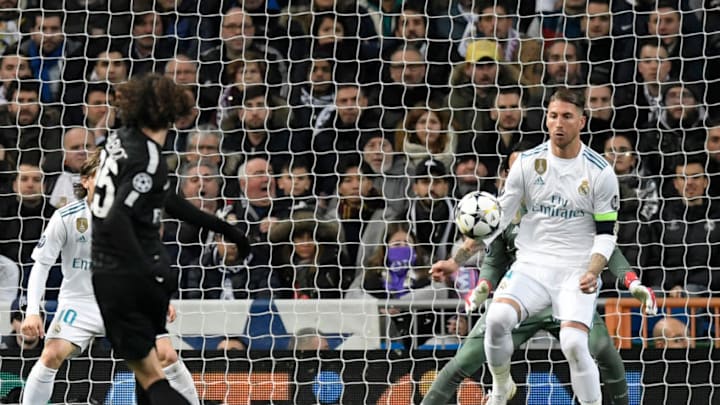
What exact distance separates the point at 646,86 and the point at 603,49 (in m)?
0.45

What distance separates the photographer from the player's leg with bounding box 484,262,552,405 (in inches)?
264

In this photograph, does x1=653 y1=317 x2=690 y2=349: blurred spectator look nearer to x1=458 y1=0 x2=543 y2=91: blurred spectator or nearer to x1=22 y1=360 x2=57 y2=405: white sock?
x1=458 y1=0 x2=543 y2=91: blurred spectator

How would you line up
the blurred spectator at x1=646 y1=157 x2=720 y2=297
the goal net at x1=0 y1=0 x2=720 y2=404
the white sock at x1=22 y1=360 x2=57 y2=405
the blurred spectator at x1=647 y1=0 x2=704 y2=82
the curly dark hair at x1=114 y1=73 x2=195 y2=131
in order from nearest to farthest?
the curly dark hair at x1=114 y1=73 x2=195 y2=131
the white sock at x1=22 y1=360 x2=57 y2=405
the goal net at x1=0 y1=0 x2=720 y2=404
the blurred spectator at x1=646 y1=157 x2=720 y2=297
the blurred spectator at x1=647 y1=0 x2=704 y2=82

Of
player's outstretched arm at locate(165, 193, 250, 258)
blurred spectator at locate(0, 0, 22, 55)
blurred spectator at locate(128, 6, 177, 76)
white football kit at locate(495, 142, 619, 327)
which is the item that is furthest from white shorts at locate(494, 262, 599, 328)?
blurred spectator at locate(0, 0, 22, 55)

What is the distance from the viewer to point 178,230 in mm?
9484

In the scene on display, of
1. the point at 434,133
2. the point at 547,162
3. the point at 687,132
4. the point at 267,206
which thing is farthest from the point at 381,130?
the point at 547,162

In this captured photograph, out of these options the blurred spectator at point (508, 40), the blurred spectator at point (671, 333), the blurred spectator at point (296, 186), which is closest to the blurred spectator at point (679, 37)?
the blurred spectator at point (508, 40)

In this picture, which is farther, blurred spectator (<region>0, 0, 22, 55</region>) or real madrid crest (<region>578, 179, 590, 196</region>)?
blurred spectator (<region>0, 0, 22, 55</region>)

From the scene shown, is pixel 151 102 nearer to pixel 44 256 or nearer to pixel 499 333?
pixel 44 256

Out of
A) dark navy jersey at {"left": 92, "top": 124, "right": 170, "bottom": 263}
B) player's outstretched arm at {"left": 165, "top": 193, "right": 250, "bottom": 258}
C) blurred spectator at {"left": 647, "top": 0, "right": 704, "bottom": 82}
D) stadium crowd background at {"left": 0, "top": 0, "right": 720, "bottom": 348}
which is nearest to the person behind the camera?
dark navy jersey at {"left": 92, "top": 124, "right": 170, "bottom": 263}

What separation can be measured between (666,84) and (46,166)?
452cm

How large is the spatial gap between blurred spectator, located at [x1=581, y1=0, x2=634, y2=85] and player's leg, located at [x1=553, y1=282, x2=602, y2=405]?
321 centimetres

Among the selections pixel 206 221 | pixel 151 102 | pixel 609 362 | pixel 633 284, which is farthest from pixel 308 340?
pixel 151 102

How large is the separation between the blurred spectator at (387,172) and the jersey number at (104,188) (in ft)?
14.5
